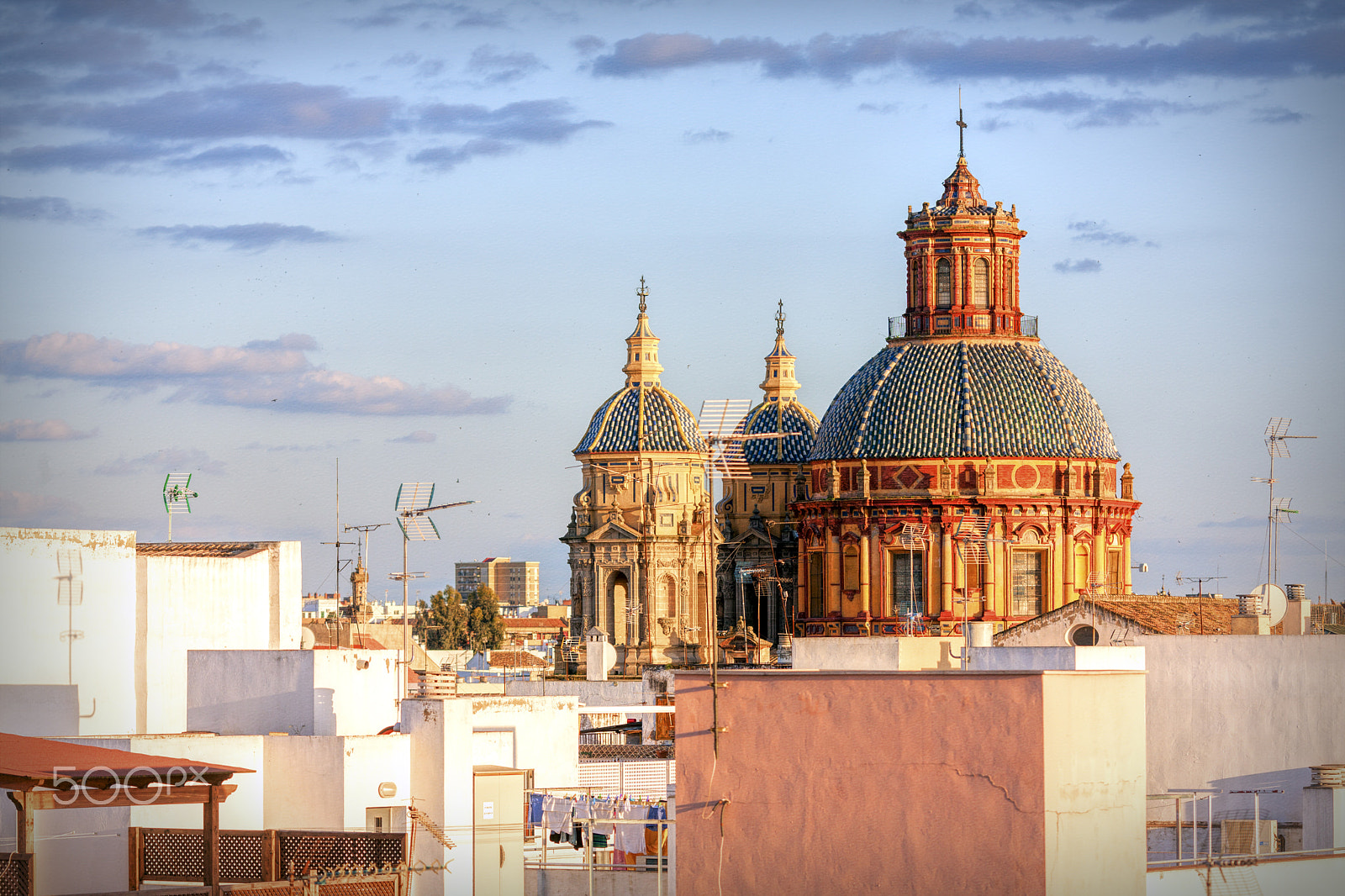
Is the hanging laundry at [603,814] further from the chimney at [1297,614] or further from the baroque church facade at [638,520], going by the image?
the baroque church facade at [638,520]

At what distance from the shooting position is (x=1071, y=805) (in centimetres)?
2517

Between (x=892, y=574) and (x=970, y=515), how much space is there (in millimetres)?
2999

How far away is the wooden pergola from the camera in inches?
942

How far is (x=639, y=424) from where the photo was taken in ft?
258

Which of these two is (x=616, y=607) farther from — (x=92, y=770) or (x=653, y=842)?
(x=92, y=770)

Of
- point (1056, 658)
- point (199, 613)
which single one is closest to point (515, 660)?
point (199, 613)

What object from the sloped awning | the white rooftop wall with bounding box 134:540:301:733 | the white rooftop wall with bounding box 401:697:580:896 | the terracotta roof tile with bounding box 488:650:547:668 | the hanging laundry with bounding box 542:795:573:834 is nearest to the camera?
the sloped awning

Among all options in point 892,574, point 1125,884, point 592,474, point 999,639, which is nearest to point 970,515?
point 892,574

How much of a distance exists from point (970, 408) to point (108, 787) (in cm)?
5301

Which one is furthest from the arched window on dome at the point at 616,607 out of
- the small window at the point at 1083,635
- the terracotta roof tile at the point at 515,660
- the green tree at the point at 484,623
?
the green tree at the point at 484,623

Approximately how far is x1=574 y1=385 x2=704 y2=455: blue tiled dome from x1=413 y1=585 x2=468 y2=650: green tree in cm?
3703

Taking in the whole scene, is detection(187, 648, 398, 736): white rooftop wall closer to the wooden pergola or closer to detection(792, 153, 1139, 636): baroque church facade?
the wooden pergola

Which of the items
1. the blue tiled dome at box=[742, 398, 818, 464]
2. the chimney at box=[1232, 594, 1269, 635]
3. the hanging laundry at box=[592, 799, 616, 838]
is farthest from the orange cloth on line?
the blue tiled dome at box=[742, 398, 818, 464]

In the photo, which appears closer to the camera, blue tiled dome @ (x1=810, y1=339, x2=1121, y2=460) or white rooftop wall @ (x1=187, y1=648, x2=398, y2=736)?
white rooftop wall @ (x1=187, y1=648, x2=398, y2=736)
